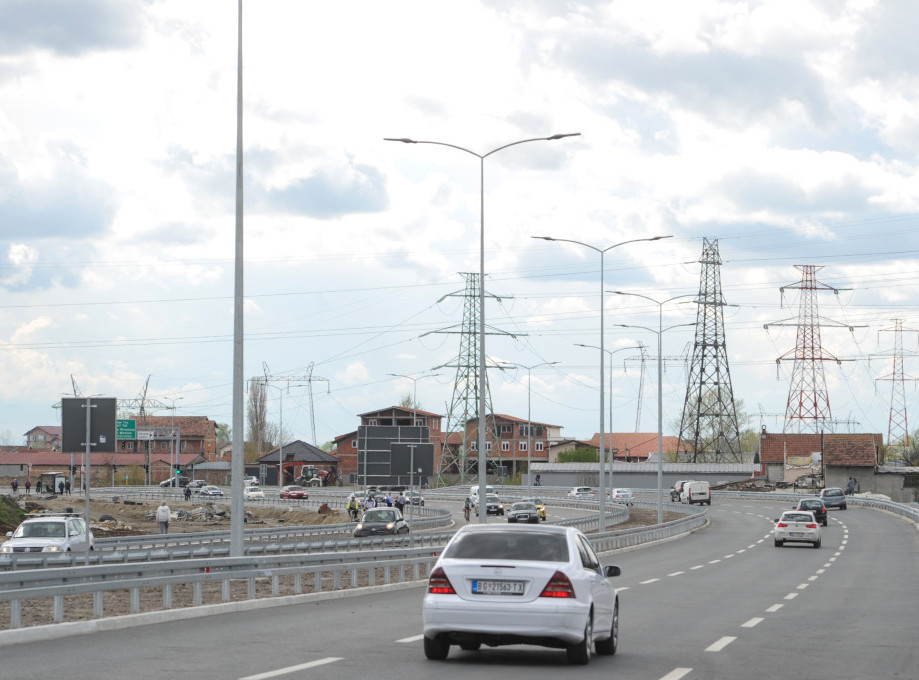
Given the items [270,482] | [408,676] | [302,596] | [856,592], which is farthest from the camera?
[270,482]

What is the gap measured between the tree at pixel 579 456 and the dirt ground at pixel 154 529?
59504 millimetres

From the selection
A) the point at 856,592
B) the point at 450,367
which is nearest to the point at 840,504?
the point at 450,367

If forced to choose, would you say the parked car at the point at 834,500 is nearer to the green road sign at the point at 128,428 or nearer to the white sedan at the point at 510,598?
the green road sign at the point at 128,428

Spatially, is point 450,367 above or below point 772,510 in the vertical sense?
above

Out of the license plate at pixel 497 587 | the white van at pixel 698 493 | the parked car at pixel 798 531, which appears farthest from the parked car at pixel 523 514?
the license plate at pixel 497 587

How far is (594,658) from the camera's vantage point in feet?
44.1

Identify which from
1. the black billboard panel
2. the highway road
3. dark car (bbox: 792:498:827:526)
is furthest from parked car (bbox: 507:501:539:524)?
the black billboard panel

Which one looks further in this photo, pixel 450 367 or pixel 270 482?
pixel 270 482

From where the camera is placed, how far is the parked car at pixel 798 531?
158 feet

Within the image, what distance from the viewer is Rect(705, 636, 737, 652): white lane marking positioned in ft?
46.9

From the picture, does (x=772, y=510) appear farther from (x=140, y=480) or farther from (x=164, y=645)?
(x=140, y=480)

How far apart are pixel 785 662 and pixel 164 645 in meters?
6.51

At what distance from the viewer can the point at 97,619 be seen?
16406 mm

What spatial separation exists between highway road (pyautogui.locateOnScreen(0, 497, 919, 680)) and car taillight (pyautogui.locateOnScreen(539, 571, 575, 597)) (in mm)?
732
